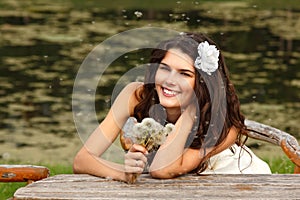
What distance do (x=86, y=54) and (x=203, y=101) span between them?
10.4 meters

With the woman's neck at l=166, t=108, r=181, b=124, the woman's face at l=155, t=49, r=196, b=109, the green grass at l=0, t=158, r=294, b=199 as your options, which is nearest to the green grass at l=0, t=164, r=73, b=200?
the green grass at l=0, t=158, r=294, b=199

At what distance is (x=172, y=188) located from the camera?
11.6 feet

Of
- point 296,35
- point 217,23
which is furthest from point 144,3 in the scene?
point 296,35

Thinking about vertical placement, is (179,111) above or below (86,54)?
above

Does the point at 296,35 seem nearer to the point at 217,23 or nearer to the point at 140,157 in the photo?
the point at 217,23

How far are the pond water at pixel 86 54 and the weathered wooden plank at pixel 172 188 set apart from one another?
4605 mm

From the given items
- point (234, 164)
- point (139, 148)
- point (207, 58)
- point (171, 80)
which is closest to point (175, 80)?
point (171, 80)

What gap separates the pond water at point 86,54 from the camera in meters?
9.52

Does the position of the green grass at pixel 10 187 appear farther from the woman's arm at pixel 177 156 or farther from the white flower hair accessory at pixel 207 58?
the white flower hair accessory at pixel 207 58

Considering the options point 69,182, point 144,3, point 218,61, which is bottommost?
point 144,3

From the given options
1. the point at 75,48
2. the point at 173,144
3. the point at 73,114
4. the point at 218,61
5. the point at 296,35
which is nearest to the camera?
the point at 173,144

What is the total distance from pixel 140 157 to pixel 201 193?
0.32 metres

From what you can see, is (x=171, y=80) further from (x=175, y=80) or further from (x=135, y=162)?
(x=135, y=162)

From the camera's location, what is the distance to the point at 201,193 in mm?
3449
